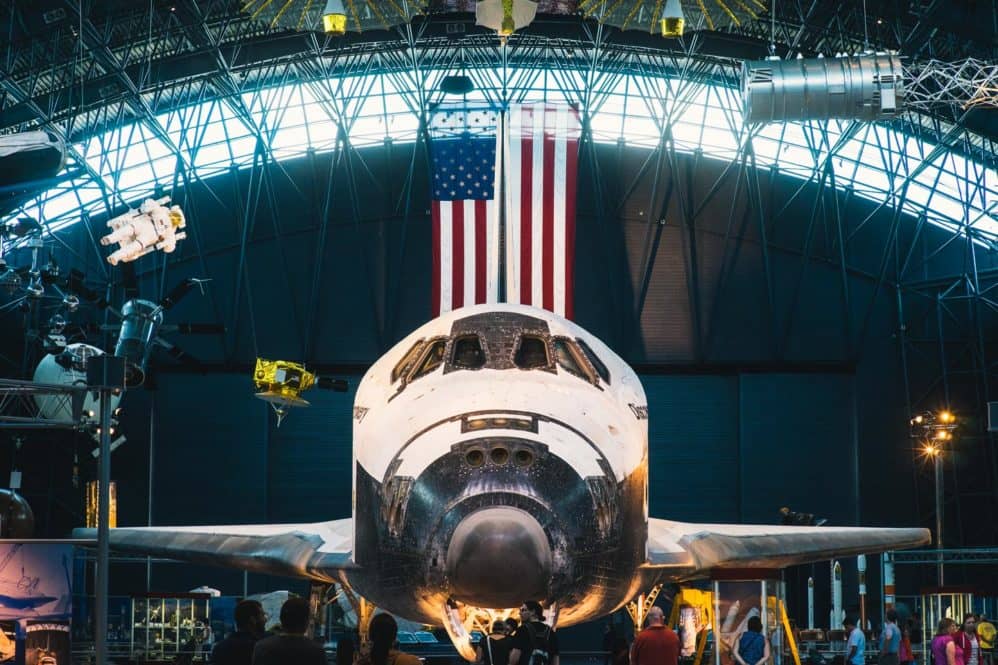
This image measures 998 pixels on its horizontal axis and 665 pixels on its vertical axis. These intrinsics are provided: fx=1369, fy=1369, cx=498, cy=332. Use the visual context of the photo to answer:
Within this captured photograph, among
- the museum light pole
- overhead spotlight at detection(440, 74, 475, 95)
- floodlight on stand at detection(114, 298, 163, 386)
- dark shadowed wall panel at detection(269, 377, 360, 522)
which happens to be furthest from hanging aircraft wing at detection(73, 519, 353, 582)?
dark shadowed wall panel at detection(269, 377, 360, 522)

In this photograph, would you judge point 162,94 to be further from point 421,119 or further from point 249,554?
point 249,554

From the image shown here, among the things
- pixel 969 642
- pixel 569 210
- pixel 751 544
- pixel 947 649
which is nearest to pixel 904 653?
pixel 969 642

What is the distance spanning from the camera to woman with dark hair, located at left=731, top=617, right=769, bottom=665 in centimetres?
1051

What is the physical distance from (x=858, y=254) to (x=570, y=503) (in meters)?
25.0

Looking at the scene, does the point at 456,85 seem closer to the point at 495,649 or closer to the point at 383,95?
the point at 383,95

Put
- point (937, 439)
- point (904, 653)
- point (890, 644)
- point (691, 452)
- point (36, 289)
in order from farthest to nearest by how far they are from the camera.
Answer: point (691, 452), point (937, 439), point (36, 289), point (904, 653), point (890, 644)

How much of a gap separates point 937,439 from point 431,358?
789 inches

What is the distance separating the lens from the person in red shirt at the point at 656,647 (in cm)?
859

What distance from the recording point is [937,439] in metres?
26.4

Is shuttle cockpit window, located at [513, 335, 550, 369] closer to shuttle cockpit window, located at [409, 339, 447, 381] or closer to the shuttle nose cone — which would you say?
shuttle cockpit window, located at [409, 339, 447, 381]

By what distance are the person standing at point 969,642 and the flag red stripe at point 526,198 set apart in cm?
611

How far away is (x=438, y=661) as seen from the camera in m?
20.6

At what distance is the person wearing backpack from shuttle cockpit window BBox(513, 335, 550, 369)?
5.34ft

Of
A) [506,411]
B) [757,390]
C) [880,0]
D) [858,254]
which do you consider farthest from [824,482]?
[506,411]
